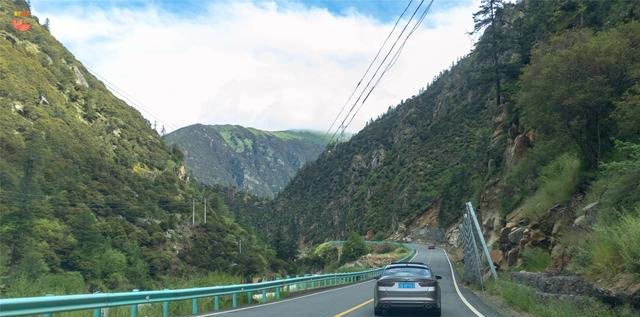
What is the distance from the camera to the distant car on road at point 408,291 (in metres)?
13.9

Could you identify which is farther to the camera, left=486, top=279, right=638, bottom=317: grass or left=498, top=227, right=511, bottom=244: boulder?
left=498, top=227, right=511, bottom=244: boulder

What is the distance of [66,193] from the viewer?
307 ft

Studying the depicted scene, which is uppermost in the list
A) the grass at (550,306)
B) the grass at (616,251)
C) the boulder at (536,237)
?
the boulder at (536,237)

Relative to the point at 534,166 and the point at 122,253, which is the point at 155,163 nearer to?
the point at 122,253

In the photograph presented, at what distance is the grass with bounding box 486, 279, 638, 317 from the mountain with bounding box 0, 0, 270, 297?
48.7 m

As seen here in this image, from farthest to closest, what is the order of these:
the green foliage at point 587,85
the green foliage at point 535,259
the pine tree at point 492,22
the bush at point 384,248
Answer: the bush at point 384,248, the pine tree at point 492,22, the green foliage at point 587,85, the green foliage at point 535,259

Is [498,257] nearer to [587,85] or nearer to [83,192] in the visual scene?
[587,85]

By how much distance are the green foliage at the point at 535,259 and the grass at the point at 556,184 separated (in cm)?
327

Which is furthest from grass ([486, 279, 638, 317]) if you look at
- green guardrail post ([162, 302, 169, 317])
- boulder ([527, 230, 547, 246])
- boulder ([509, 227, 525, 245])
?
boulder ([509, 227, 525, 245])

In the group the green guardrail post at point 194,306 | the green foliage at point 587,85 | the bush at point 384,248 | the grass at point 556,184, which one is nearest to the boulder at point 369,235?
the bush at point 384,248

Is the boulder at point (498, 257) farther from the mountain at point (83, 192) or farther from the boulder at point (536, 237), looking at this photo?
the mountain at point (83, 192)

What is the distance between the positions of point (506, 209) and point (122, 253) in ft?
224

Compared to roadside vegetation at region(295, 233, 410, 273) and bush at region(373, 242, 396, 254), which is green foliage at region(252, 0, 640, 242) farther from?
roadside vegetation at region(295, 233, 410, 273)

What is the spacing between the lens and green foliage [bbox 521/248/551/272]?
21172 mm
